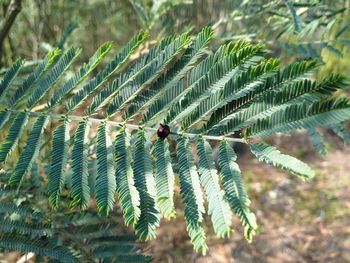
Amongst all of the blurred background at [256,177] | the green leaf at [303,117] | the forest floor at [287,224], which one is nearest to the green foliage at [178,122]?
the green leaf at [303,117]

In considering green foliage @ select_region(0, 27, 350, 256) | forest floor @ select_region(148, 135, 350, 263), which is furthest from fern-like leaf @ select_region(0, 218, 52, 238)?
forest floor @ select_region(148, 135, 350, 263)

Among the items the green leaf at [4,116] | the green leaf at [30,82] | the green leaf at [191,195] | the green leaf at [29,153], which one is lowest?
the green leaf at [191,195]

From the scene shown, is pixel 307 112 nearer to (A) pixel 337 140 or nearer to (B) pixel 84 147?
(B) pixel 84 147

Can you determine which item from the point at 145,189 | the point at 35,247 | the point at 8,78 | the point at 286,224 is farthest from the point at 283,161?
the point at 286,224

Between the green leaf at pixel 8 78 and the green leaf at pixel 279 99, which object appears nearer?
the green leaf at pixel 279 99

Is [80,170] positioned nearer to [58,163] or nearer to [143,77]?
[58,163]

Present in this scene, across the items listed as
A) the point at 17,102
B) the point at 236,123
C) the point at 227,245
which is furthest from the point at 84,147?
the point at 227,245

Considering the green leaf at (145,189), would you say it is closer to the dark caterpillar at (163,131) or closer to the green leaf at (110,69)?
the dark caterpillar at (163,131)
